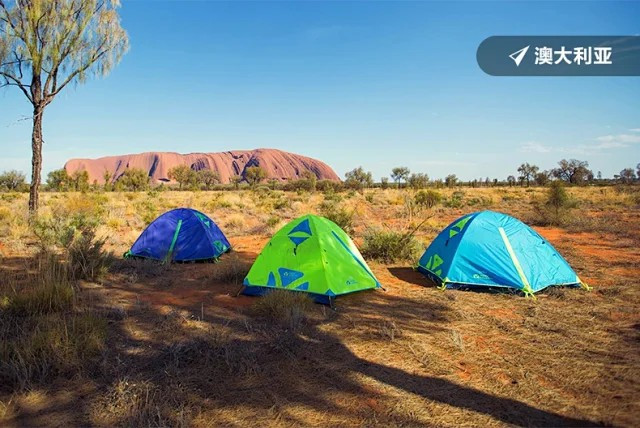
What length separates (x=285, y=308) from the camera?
17.2 feet

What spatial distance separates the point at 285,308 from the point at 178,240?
513 centimetres

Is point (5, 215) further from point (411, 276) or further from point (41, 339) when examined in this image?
point (411, 276)

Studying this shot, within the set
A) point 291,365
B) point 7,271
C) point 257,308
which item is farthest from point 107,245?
point 291,365

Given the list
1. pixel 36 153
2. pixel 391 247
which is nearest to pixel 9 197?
pixel 36 153

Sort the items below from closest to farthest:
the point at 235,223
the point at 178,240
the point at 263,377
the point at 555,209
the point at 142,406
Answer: the point at 142,406 < the point at 263,377 < the point at 178,240 < the point at 235,223 < the point at 555,209

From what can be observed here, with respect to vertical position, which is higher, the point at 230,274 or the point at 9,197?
the point at 9,197

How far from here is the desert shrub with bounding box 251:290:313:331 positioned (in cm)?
499

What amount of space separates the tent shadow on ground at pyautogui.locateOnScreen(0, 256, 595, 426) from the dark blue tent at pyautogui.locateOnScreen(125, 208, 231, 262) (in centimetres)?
422

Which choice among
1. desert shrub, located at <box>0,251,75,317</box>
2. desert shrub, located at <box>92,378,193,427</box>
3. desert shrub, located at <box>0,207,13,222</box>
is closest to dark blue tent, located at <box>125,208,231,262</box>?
desert shrub, located at <box>0,251,75,317</box>

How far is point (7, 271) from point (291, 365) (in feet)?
22.4

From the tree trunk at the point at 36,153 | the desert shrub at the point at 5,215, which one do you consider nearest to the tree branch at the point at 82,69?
the tree trunk at the point at 36,153

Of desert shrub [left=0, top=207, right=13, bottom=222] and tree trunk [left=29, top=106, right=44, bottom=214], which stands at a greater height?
tree trunk [left=29, top=106, right=44, bottom=214]

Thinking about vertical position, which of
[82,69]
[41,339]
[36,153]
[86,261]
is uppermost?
[82,69]

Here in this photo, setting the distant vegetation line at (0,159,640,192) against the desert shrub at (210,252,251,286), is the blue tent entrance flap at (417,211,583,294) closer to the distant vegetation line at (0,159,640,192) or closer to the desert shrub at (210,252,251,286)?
the desert shrub at (210,252,251,286)
